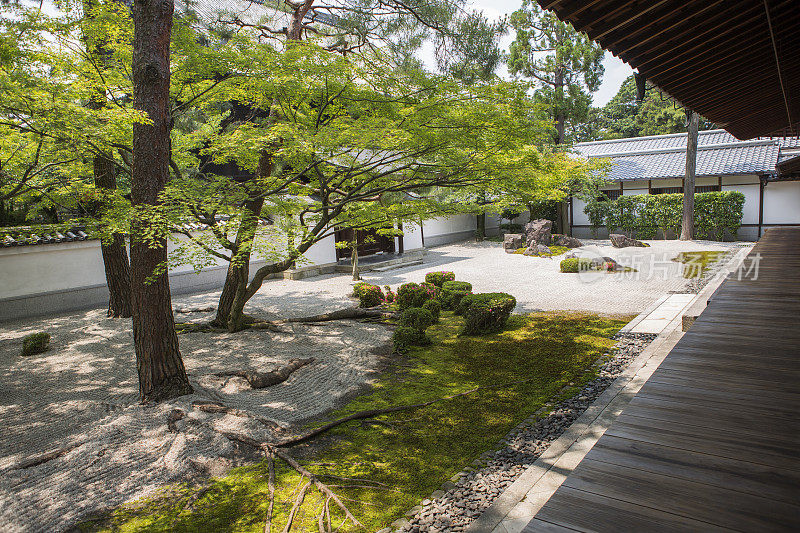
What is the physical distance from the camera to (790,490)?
185cm

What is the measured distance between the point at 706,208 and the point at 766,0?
19286 mm

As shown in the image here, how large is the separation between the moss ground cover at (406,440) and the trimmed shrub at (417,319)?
372mm

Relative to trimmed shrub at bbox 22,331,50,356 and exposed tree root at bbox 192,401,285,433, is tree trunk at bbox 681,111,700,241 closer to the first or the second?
exposed tree root at bbox 192,401,285,433

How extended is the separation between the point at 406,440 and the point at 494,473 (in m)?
0.99

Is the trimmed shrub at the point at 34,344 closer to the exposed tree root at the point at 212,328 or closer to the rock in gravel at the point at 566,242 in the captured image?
the exposed tree root at the point at 212,328

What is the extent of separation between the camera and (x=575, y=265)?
14.2 m

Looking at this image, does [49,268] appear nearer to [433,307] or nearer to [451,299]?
[433,307]

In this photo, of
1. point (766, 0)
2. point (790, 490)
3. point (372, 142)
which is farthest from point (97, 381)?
point (766, 0)

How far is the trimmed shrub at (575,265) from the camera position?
14.2m

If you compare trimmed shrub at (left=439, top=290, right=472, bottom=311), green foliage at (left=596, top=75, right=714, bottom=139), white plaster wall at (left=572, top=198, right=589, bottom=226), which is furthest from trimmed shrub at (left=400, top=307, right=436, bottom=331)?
green foliage at (left=596, top=75, right=714, bottom=139)

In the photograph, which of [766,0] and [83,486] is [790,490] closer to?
[766,0]

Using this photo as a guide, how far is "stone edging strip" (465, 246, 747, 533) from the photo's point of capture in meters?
2.96

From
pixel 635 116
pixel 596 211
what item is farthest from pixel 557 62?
pixel 635 116

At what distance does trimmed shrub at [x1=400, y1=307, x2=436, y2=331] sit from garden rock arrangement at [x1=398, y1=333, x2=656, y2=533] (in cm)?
280
